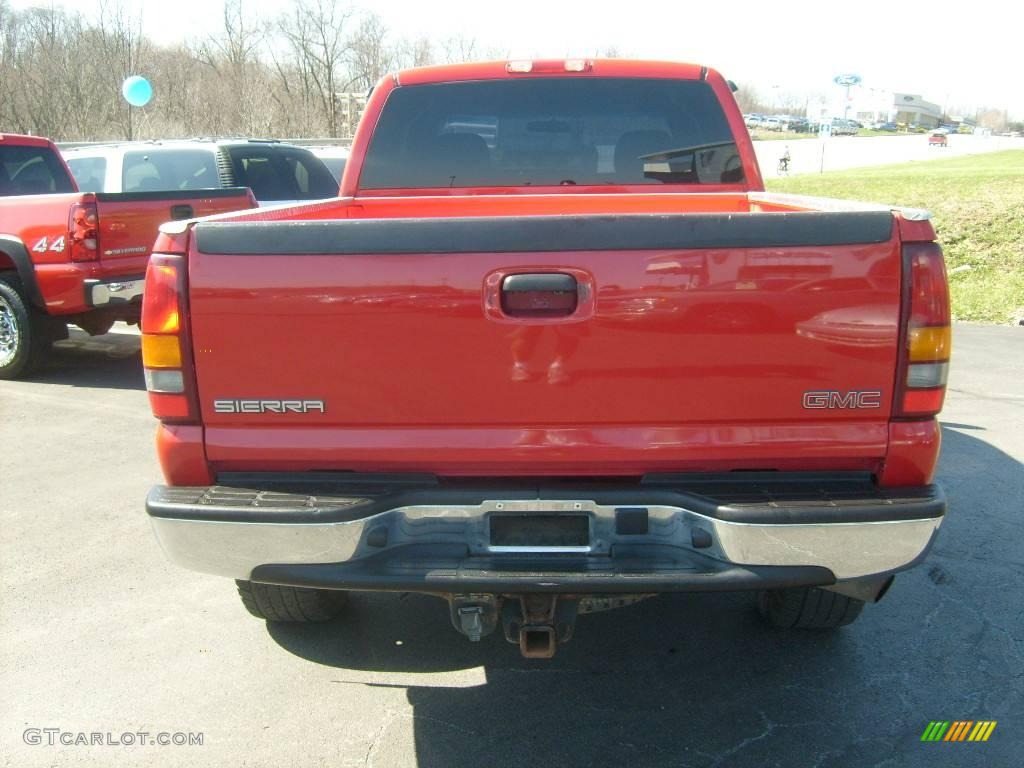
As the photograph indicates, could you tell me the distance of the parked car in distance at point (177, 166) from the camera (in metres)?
9.84

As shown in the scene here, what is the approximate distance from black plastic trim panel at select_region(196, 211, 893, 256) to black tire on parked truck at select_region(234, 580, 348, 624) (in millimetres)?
1371

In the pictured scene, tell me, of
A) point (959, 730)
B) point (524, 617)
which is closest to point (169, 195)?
point (524, 617)

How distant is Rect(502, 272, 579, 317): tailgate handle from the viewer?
2.45 metres

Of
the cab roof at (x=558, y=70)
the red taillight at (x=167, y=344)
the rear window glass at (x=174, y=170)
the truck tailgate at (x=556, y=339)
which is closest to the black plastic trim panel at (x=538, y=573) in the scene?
the truck tailgate at (x=556, y=339)

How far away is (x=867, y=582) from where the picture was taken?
263 cm

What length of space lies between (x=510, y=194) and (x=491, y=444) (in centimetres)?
200

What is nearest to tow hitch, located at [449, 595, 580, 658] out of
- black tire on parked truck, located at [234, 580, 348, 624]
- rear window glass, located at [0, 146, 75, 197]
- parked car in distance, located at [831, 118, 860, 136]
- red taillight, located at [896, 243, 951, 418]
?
black tire on parked truck, located at [234, 580, 348, 624]

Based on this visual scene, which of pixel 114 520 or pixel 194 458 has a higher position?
pixel 194 458

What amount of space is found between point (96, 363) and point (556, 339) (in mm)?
7393

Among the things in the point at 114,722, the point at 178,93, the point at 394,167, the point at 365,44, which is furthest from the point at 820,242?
the point at 365,44

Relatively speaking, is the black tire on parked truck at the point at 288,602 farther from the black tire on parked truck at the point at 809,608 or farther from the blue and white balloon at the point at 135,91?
the blue and white balloon at the point at 135,91

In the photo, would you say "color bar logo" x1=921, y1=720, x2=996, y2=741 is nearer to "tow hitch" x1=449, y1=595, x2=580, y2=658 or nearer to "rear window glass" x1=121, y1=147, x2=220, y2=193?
"tow hitch" x1=449, y1=595, x2=580, y2=658

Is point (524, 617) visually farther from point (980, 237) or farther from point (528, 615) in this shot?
point (980, 237)

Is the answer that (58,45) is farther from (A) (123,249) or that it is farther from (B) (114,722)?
(B) (114,722)
